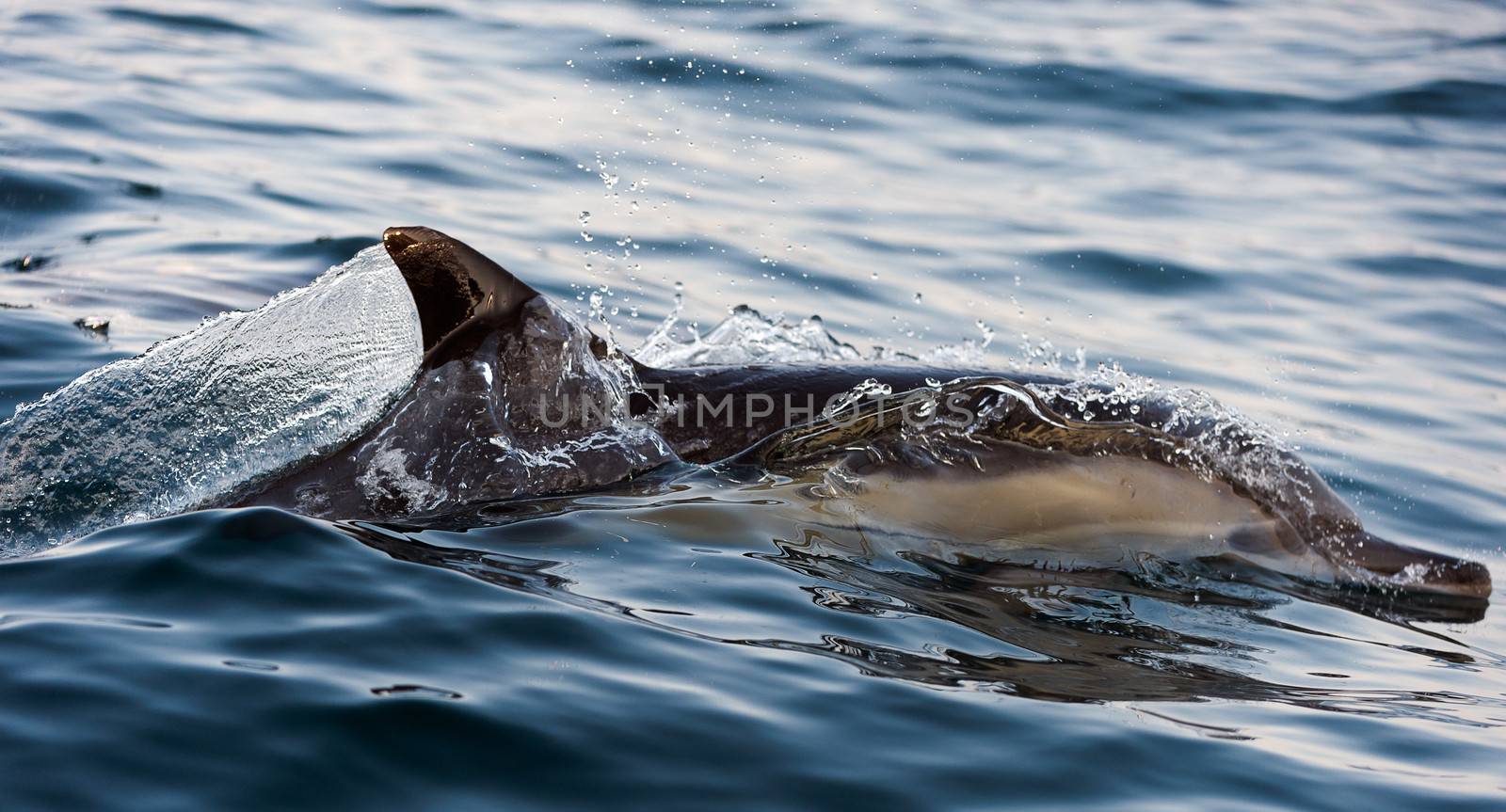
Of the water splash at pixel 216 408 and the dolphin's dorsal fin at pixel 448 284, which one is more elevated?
the dolphin's dorsal fin at pixel 448 284

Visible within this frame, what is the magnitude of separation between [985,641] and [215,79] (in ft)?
34.9

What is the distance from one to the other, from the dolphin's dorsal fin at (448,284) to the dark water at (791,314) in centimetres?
64

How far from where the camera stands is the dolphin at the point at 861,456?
4.73 meters

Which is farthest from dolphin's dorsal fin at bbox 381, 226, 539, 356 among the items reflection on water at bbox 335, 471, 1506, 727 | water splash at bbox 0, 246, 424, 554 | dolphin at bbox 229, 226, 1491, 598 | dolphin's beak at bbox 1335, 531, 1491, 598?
dolphin's beak at bbox 1335, 531, 1491, 598

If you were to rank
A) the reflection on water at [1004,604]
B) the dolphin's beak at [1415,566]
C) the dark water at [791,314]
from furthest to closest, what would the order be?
the dolphin's beak at [1415,566]
the reflection on water at [1004,604]
the dark water at [791,314]

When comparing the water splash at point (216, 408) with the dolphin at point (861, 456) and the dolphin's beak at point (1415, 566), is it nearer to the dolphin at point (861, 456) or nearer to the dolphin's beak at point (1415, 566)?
the dolphin at point (861, 456)

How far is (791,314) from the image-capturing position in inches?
351

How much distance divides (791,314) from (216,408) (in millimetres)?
4371

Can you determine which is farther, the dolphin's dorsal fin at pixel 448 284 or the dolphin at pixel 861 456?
the dolphin at pixel 861 456

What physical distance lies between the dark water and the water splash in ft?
1.84

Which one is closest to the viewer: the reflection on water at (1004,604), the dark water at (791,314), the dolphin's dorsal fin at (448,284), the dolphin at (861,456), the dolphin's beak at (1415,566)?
the dark water at (791,314)

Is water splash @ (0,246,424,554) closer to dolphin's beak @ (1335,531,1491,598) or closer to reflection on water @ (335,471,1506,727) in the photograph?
reflection on water @ (335,471,1506,727)

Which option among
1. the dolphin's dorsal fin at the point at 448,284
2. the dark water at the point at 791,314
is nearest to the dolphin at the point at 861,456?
the dolphin's dorsal fin at the point at 448,284

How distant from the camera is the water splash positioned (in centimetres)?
483
